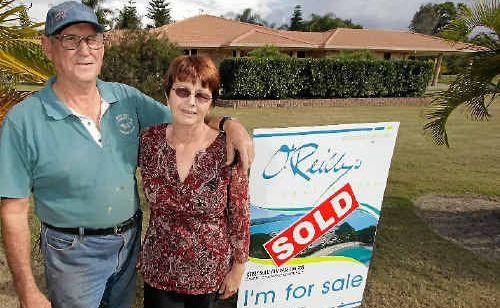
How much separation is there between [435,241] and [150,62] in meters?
10.7

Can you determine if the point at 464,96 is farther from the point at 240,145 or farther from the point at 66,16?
the point at 66,16

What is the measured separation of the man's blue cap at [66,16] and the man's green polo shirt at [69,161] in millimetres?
289

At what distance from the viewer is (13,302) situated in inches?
141

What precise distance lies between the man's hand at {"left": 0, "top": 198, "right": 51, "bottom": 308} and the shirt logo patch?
549 mm

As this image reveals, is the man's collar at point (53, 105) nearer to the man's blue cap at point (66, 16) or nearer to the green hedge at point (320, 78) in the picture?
the man's blue cap at point (66, 16)

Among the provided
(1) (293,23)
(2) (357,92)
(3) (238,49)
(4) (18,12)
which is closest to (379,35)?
(3) (238,49)

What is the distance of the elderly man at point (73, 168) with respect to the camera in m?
1.93

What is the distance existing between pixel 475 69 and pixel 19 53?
500cm

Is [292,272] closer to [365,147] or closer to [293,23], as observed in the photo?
[365,147]

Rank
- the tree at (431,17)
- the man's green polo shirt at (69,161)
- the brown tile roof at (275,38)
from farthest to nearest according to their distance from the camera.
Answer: the tree at (431,17)
the brown tile roof at (275,38)
the man's green polo shirt at (69,161)

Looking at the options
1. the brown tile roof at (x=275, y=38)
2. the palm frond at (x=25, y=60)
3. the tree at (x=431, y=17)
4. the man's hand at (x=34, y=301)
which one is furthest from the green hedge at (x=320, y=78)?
the tree at (x=431, y=17)

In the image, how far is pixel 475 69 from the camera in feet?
17.0

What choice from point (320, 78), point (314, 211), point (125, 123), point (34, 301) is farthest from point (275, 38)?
point (34, 301)

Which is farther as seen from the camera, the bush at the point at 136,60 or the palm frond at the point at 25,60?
the bush at the point at 136,60
